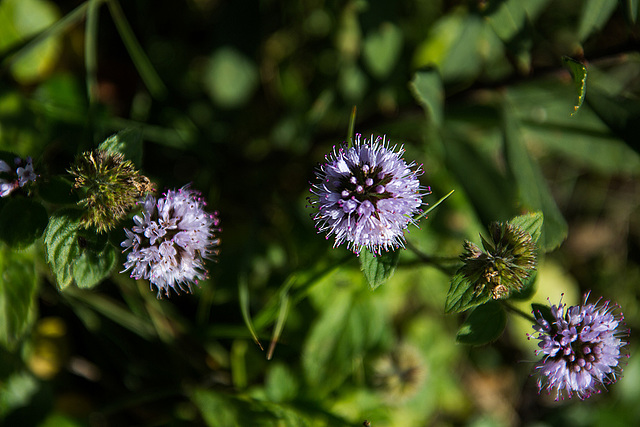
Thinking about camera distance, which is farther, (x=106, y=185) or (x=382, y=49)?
(x=382, y=49)

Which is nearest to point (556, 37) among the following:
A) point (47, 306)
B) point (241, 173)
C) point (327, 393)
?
point (241, 173)

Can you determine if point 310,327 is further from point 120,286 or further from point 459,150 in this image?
point 459,150

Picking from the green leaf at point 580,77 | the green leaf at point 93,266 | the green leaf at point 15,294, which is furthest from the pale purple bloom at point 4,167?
the green leaf at point 580,77

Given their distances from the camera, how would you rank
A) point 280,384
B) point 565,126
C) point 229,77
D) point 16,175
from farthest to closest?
point 229,77 → point 565,126 → point 280,384 → point 16,175

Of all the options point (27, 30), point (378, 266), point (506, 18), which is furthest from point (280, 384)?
point (27, 30)

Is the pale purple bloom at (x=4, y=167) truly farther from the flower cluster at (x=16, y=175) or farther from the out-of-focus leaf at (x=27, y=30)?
the out-of-focus leaf at (x=27, y=30)

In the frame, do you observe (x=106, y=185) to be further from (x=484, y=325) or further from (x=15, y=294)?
(x=484, y=325)
